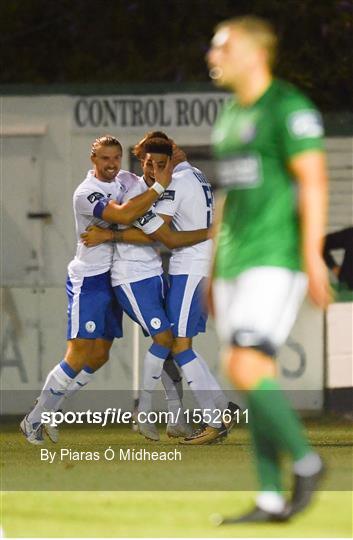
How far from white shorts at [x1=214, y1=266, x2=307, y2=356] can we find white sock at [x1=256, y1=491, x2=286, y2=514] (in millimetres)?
523

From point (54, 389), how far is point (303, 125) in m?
5.21

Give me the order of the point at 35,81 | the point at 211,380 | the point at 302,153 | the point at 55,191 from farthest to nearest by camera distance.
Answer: the point at 35,81 < the point at 55,191 < the point at 211,380 < the point at 302,153

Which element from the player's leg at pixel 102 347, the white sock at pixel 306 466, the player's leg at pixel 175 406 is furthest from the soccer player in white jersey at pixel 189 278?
the white sock at pixel 306 466

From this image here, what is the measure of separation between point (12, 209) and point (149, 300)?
15.9ft

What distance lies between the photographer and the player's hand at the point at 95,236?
12.3 metres

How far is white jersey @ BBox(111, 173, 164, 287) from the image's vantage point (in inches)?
484

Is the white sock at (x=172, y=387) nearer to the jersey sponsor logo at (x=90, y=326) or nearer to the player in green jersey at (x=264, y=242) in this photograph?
the jersey sponsor logo at (x=90, y=326)

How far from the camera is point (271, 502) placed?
7273mm

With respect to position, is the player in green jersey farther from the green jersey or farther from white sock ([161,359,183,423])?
white sock ([161,359,183,423])

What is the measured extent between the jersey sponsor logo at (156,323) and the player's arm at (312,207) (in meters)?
5.11

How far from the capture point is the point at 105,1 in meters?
22.8

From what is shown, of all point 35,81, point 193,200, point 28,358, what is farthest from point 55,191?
point 35,81

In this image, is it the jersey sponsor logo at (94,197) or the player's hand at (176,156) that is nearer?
the jersey sponsor logo at (94,197)

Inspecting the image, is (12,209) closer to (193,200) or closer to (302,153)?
(193,200)
